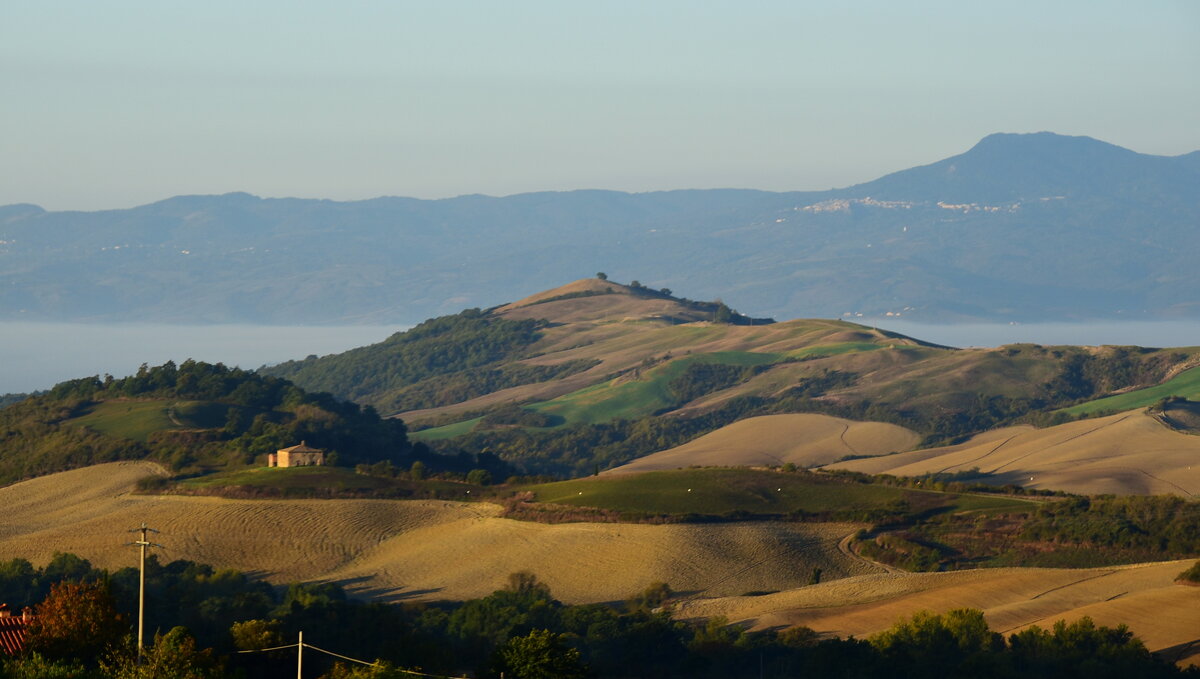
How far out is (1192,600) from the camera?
71.1m

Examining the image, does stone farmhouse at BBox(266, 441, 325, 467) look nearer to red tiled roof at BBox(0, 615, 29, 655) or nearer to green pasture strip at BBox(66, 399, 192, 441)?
green pasture strip at BBox(66, 399, 192, 441)

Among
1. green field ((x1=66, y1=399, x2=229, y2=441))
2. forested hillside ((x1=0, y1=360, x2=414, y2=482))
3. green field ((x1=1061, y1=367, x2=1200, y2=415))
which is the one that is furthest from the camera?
green field ((x1=1061, y1=367, x2=1200, y2=415))

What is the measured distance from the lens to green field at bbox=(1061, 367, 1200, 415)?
581 feet

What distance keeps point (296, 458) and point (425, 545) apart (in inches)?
1046

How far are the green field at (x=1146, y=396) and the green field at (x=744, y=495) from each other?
68.2 meters

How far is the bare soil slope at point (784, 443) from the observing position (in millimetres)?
162750

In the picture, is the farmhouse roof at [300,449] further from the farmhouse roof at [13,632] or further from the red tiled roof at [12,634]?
the red tiled roof at [12,634]

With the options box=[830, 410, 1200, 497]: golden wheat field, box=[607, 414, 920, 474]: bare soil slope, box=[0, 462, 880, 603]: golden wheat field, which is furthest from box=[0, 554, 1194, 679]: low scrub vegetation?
box=[607, 414, 920, 474]: bare soil slope

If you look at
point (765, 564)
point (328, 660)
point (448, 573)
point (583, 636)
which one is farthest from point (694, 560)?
point (328, 660)

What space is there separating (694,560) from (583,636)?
78.5 feet

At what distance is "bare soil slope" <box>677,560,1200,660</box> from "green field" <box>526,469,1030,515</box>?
20092 mm

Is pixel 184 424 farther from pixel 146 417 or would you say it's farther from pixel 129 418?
pixel 129 418

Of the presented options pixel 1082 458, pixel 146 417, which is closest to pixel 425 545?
pixel 146 417

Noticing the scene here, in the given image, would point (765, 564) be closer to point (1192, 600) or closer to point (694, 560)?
point (694, 560)
